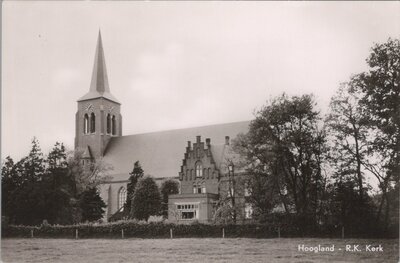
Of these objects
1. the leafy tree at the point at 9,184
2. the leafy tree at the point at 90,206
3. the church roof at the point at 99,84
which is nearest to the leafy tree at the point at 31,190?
the leafy tree at the point at 9,184

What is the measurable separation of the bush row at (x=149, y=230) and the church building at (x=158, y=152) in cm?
1336

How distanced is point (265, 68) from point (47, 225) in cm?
2004

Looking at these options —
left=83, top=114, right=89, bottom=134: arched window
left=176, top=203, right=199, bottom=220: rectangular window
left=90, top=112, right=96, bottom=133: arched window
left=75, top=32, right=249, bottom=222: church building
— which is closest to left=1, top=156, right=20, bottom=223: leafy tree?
left=75, top=32, right=249, bottom=222: church building

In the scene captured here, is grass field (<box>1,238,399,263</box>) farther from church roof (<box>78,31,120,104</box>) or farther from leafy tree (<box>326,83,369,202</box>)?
church roof (<box>78,31,120,104</box>)

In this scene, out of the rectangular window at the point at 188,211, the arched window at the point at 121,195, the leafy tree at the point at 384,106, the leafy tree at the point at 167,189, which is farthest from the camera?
the arched window at the point at 121,195

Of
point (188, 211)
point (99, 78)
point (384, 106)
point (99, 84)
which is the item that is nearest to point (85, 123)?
point (99, 84)

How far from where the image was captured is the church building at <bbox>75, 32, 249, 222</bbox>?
48.4 m

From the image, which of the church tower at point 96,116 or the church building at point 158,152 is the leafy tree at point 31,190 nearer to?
the church building at point 158,152

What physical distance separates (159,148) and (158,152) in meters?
0.76

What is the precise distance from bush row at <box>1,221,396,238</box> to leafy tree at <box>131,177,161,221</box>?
38.1 ft

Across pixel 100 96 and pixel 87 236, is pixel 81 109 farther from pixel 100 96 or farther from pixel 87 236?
pixel 87 236

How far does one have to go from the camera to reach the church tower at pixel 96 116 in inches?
2645

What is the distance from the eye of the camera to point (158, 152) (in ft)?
206

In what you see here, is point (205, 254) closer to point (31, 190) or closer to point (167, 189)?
point (31, 190)
